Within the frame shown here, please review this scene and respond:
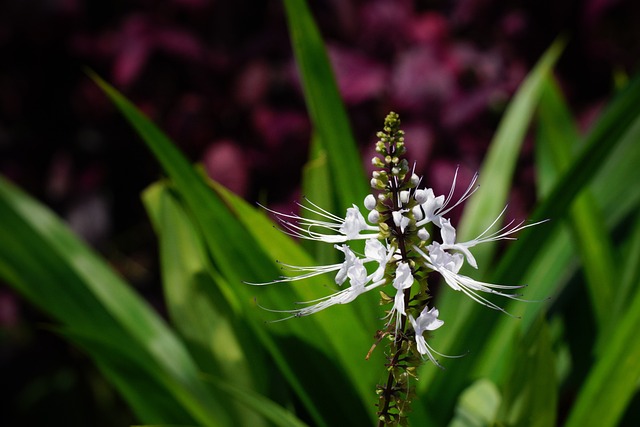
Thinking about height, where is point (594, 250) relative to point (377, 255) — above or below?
above

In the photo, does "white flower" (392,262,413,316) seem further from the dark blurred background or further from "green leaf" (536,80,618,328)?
the dark blurred background

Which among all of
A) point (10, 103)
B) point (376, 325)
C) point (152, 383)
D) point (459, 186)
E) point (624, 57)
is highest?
point (624, 57)

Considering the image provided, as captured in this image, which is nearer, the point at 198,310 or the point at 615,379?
the point at 615,379

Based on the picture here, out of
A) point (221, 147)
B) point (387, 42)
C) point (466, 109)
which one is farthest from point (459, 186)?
point (221, 147)

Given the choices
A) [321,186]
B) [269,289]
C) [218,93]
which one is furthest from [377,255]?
[218,93]

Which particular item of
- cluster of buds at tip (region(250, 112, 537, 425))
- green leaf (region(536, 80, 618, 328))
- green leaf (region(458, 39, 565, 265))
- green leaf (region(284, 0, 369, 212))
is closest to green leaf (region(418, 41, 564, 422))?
green leaf (region(458, 39, 565, 265))

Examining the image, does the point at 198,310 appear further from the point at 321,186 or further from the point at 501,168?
the point at 501,168

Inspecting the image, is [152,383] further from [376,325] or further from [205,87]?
[205,87]
